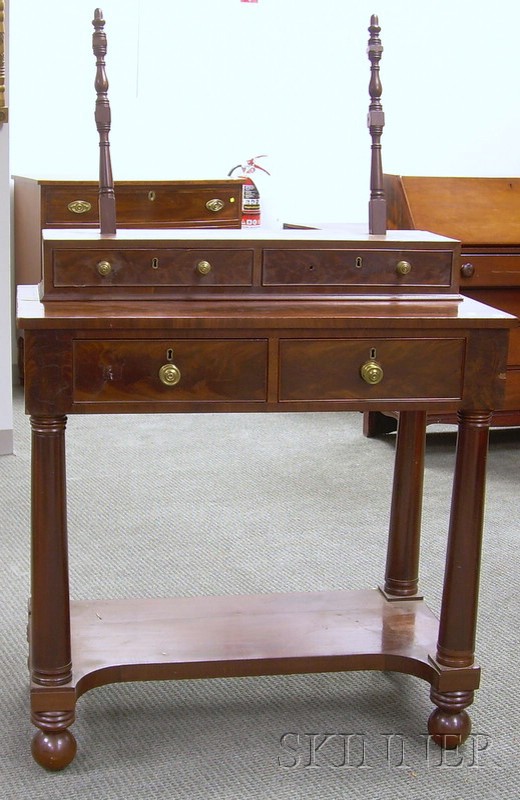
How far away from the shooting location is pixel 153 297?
2398 millimetres

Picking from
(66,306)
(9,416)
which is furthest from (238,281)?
(9,416)

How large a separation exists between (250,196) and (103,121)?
3421mm

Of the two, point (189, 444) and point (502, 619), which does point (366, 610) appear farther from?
point (189, 444)

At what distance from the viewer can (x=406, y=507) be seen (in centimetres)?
284

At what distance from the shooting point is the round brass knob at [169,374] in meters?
2.23

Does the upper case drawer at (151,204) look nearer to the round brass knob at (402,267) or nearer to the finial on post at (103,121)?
the finial on post at (103,121)

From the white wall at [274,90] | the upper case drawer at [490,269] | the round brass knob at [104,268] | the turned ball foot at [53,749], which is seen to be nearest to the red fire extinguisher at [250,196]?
the white wall at [274,90]

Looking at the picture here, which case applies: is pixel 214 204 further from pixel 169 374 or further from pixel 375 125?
pixel 169 374

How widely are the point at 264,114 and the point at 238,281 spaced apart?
150 inches

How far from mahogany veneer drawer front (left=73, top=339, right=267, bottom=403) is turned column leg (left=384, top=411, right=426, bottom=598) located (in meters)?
0.66

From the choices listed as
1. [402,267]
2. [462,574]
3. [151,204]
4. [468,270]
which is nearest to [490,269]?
[468,270]

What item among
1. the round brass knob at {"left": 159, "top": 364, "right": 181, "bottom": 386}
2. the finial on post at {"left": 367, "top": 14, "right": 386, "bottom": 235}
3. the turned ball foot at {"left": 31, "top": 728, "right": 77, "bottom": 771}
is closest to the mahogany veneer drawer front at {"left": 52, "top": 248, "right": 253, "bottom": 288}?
the round brass knob at {"left": 159, "top": 364, "right": 181, "bottom": 386}

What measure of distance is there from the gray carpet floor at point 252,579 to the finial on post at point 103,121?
1.13m

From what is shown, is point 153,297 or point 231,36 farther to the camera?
point 231,36
